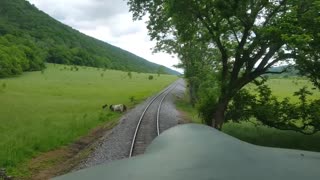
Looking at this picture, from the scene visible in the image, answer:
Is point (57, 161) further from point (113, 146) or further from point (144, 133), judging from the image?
point (144, 133)

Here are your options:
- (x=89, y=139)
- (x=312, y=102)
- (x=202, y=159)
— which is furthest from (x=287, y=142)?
(x=202, y=159)

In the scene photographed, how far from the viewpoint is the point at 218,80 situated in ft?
80.2

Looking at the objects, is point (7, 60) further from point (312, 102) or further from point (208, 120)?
point (312, 102)

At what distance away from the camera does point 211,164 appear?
5.32 m

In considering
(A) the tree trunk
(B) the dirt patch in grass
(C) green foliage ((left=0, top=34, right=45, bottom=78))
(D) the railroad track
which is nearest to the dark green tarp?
(B) the dirt patch in grass

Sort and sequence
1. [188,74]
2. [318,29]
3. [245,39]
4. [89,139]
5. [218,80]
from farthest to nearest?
1. [188,74]
2. [218,80]
3. [89,139]
4. [245,39]
5. [318,29]

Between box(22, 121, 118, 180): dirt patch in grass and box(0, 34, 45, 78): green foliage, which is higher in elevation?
box(0, 34, 45, 78): green foliage

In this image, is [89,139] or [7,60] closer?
[89,139]

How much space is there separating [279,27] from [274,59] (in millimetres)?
3793

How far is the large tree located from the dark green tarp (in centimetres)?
1121

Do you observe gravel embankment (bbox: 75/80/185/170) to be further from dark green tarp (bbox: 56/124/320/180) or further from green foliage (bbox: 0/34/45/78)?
green foliage (bbox: 0/34/45/78)

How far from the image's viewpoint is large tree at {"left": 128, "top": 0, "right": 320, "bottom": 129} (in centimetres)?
1762

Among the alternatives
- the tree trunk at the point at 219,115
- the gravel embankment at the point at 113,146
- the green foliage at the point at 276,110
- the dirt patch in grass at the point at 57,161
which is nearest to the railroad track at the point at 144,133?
the gravel embankment at the point at 113,146

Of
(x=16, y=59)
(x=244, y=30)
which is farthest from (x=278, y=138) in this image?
(x=16, y=59)
